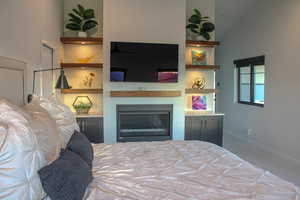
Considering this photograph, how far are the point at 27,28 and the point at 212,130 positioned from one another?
3.53m

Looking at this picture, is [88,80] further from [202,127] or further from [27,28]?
[202,127]

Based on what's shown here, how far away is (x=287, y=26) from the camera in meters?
4.51

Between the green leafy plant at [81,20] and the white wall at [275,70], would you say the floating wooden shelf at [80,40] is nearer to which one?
the green leafy plant at [81,20]

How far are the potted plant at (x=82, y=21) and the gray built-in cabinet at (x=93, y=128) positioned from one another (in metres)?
1.54

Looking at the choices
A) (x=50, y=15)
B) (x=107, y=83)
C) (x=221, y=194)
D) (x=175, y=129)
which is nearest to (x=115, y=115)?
(x=107, y=83)

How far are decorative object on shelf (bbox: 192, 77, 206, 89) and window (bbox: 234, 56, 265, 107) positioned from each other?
126cm

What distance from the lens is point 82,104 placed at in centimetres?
468

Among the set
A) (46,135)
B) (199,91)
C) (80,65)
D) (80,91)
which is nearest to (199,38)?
(199,91)

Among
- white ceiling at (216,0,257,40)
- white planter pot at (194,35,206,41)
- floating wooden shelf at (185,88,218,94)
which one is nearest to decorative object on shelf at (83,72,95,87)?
floating wooden shelf at (185,88,218,94)

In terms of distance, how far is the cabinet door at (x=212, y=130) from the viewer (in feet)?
15.7

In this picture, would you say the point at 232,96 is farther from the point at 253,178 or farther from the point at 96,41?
the point at 253,178

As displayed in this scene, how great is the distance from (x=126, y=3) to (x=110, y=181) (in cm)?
358

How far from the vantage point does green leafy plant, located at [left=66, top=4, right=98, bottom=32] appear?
451cm

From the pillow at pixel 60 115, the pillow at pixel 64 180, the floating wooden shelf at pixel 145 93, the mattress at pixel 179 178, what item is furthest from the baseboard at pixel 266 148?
A: the pillow at pixel 64 180
